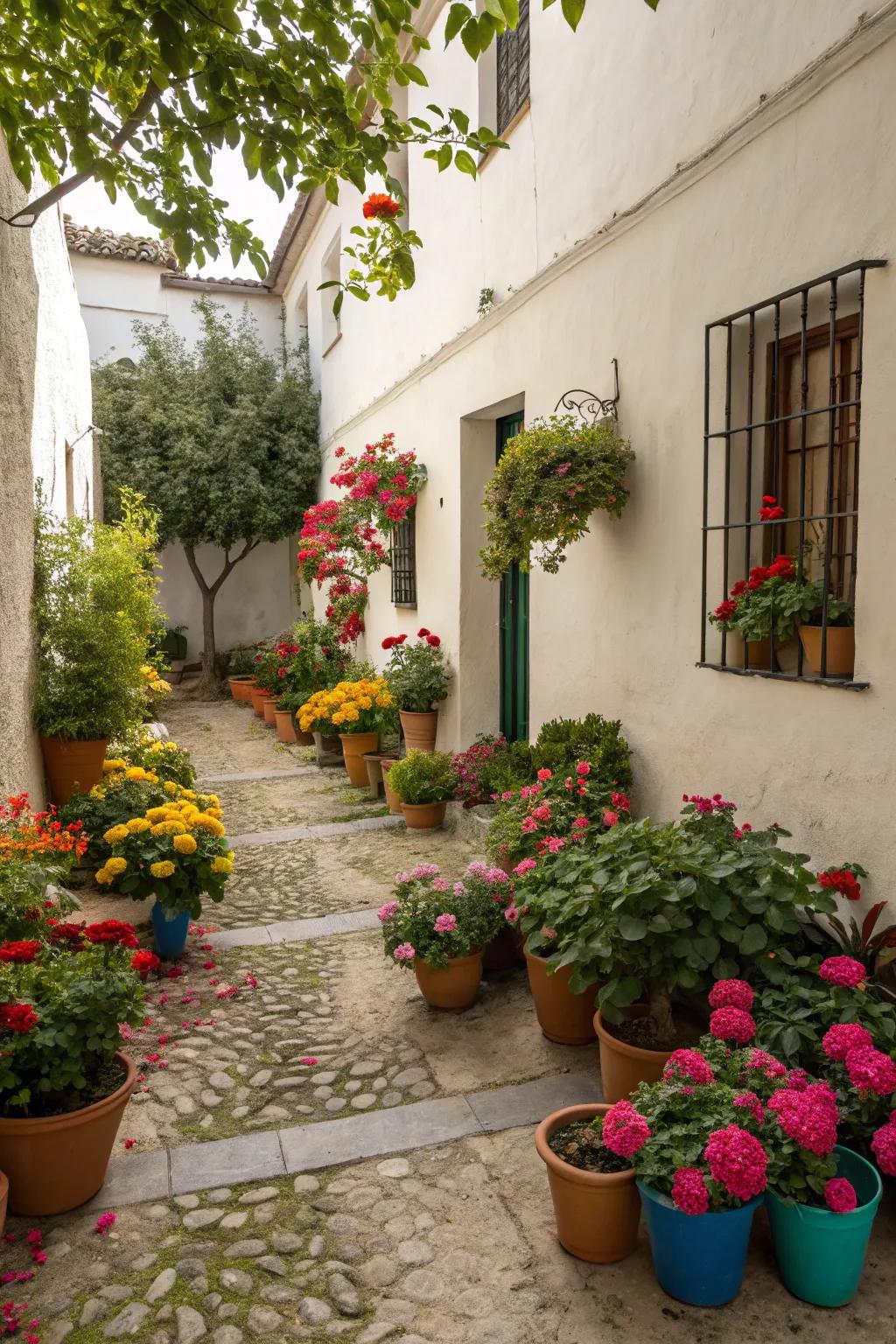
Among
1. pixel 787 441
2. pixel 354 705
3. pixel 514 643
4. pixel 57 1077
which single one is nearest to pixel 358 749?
pixel 354 705

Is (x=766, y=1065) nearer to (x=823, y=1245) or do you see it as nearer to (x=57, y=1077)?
(x=823, y=1245)

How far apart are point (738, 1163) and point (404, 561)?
7.41 meters

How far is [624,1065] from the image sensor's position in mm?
3246

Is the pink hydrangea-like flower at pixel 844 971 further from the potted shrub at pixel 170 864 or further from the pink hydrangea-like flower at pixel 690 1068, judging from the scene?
the potted shrub at pixel 170 864

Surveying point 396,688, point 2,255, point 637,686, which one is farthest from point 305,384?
point 637,686

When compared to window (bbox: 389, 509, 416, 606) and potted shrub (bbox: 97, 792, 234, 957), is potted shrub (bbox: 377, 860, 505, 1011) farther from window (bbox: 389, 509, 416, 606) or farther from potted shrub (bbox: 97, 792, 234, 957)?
window (bbox: 389, 509, 416, 606)

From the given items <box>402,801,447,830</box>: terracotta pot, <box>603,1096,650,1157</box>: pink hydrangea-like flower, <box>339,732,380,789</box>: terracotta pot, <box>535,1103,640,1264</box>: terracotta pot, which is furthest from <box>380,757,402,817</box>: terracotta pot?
<box>603,1096,650,1157</box>: pink hydrangea-like flower

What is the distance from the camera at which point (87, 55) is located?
3.30 meters

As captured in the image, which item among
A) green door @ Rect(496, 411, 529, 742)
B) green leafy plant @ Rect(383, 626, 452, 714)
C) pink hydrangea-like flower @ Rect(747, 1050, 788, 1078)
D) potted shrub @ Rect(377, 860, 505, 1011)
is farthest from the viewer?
green leafy plant @ Rect(383, 626, 452, 714)

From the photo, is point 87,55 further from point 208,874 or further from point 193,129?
point 208,874

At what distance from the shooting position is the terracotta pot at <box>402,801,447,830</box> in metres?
7.18

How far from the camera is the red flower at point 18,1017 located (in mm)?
2701

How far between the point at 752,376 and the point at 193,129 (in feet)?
7.68

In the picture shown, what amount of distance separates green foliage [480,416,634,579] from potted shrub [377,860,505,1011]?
1.80m
